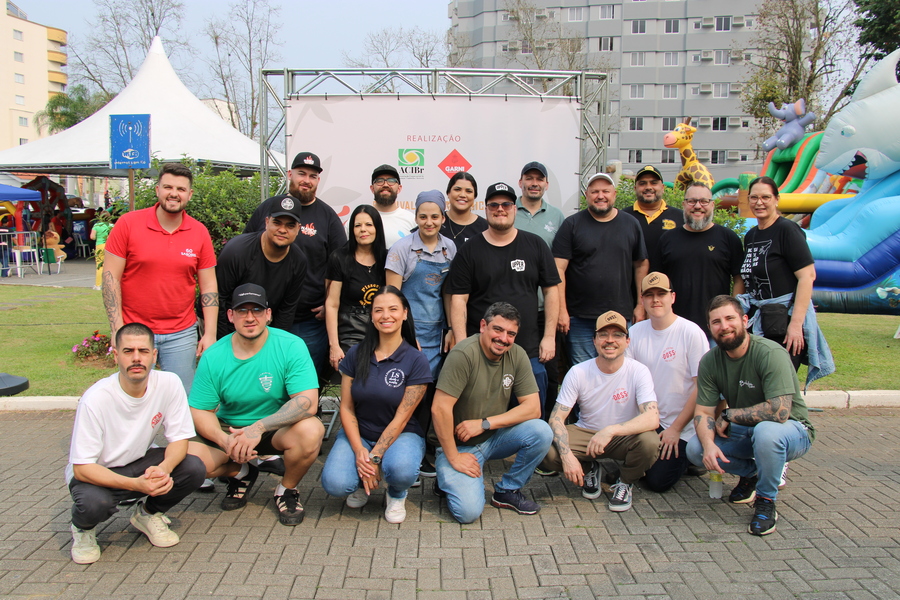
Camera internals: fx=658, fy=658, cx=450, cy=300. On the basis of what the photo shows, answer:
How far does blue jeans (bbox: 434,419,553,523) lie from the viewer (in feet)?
12.6

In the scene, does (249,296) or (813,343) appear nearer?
(249,296)

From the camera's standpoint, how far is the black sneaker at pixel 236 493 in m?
4.03

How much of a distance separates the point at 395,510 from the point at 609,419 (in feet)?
4.84

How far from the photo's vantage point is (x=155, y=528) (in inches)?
139

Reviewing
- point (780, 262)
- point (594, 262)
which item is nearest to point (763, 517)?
point (780, 262)

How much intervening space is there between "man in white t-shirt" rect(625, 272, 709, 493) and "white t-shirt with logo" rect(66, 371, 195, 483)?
289 cm

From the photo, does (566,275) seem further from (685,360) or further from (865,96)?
(865,96)

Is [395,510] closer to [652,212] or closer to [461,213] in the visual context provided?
[461,213]

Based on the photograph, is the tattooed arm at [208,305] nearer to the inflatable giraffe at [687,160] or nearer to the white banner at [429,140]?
the white banner at [429,140]

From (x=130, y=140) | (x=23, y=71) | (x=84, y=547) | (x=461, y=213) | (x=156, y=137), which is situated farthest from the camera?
(x=23, y=71)

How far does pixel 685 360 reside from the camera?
4387mm

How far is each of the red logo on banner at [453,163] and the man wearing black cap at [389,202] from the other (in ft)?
9.53

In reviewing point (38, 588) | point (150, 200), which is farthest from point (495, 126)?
point (38, 588)

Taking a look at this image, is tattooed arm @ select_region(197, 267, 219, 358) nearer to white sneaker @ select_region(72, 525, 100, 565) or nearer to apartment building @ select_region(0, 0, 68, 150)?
white sneaker @ select_region(72, 525, 100, 565)
